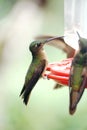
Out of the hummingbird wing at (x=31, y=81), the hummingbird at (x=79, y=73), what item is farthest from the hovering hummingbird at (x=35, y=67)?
the hummingbird at (x=79, y=73)

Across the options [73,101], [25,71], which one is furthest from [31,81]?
[73,101]

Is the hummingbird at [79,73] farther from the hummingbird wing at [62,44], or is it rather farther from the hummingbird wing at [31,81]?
the hummingbird wing at [31,81]

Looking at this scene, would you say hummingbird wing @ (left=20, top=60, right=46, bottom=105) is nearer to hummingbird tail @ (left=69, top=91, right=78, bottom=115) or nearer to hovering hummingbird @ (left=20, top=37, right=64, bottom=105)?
hovering hummingbird @ (left=20, top=37, right=64, bottom=105)

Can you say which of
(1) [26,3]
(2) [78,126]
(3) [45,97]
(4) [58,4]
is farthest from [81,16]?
(2) [78,126]

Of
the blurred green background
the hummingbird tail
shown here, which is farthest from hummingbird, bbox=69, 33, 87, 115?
the blurred green background

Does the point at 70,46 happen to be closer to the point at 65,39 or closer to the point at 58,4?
the point at 65,39

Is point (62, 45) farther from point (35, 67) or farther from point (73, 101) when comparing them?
point (73, 101)

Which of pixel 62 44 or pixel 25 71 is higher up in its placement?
pixel 62 44
